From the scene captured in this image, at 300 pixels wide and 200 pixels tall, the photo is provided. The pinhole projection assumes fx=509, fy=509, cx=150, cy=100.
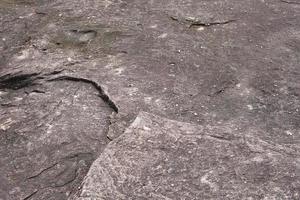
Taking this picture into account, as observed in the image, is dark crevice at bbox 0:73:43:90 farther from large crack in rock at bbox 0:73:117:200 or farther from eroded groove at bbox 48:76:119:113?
eroded groove at bbox 48:76:119:113

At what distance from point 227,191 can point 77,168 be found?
2.65 ft

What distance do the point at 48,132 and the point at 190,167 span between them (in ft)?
3.02

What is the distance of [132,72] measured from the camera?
3.17 m

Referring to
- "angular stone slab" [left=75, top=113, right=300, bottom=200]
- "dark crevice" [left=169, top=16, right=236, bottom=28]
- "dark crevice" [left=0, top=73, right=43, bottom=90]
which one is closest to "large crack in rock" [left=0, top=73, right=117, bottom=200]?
"dark crevice" [left=0, top=73, right=43, bottom=90]

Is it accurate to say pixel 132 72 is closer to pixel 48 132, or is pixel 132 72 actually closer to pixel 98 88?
pixel 98 88

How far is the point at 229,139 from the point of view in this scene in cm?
245

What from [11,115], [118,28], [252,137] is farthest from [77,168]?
[118,28]

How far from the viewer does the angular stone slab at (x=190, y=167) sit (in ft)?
7.02

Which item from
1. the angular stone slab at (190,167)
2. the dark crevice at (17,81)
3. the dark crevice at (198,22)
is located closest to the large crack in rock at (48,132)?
the dark crevice at (17,81)

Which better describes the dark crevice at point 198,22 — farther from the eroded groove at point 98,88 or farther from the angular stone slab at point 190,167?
the angular stone slab at point 190,167

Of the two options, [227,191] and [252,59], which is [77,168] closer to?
[227,191]

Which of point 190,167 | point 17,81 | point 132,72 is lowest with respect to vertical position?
point 17,81

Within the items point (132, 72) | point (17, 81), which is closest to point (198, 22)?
point (132, 72)

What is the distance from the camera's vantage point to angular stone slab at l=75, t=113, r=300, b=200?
7.02ft
